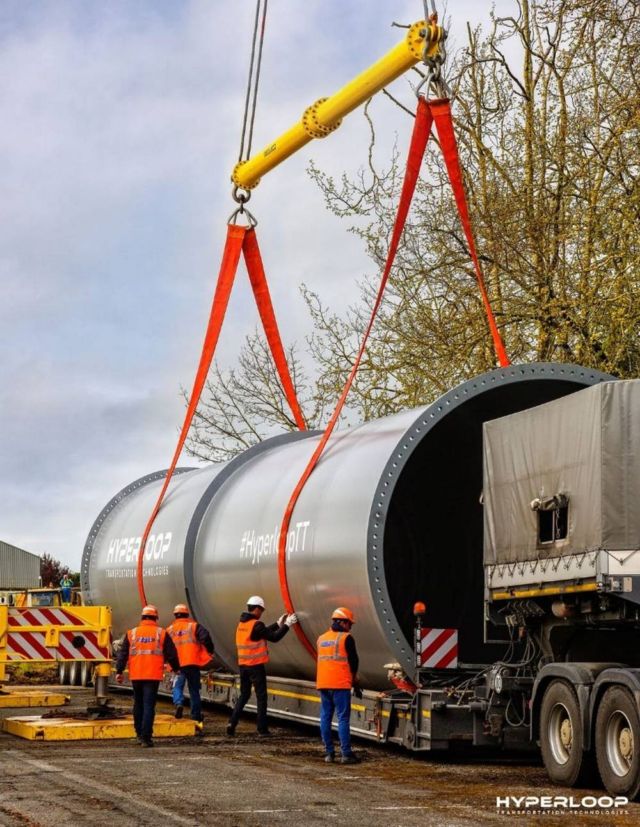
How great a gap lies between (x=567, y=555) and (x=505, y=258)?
12.3 m

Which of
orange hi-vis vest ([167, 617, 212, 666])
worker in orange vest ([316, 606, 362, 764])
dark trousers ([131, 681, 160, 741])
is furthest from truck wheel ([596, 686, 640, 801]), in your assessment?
orange hi-vis vest ([167, 617, 212, 666])

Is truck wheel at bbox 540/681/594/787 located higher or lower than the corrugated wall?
lower

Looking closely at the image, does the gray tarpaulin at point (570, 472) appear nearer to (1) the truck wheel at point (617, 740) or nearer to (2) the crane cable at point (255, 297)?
(1) the truck wheel at point (617, 740)

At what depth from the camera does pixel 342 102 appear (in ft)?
64.3

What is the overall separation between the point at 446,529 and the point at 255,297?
6.49 meters

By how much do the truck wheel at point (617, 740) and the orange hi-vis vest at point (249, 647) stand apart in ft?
19.9

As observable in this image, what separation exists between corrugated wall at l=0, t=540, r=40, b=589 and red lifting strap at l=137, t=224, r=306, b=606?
48752 millimetres

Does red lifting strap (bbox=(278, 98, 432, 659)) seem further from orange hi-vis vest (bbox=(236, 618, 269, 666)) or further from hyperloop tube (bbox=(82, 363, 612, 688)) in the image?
orange hi-vis vest (bbox=(236, 618, 269, 666))

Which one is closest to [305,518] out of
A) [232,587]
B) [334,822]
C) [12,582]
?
[232,587]

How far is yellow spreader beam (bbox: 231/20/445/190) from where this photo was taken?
685 inches

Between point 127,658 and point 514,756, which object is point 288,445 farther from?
point 514,756

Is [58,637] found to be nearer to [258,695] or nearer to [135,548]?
[258,695]

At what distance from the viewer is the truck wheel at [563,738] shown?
12.4 meters

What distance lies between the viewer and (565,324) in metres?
23.5
